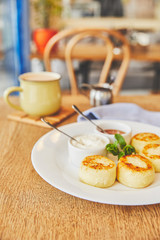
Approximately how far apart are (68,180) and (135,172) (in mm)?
169

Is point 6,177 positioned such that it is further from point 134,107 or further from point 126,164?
point 134,107

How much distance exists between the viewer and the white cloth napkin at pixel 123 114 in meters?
1.05

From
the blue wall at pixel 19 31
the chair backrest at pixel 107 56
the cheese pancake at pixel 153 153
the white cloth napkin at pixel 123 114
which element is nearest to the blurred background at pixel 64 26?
the blue wall at pixel 19 31

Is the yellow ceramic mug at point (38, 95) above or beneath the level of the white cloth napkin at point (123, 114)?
above

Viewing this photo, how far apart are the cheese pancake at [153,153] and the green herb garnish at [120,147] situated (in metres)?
0.04

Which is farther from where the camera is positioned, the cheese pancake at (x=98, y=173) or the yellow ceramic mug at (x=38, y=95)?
the yellow ceramic mug at (x=38, y=95)

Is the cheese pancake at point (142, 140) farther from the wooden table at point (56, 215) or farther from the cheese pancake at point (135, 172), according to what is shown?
the wooden table at point (56, 215)

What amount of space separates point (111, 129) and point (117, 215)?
0.40 meters

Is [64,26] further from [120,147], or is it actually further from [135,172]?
[135,172]

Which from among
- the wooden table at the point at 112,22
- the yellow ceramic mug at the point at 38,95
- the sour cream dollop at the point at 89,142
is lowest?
the wooden table at the point at 112,22

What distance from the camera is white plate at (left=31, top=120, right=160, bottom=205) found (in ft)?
1.85

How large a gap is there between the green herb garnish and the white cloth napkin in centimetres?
29

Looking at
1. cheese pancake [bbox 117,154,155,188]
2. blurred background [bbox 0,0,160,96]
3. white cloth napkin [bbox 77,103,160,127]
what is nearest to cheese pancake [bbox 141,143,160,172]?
cheese pancake [bbox 117,154,155,188]

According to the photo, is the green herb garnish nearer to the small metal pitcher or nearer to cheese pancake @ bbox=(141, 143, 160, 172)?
cheese pancake @ bbox=(141, 143, 160, 172)
